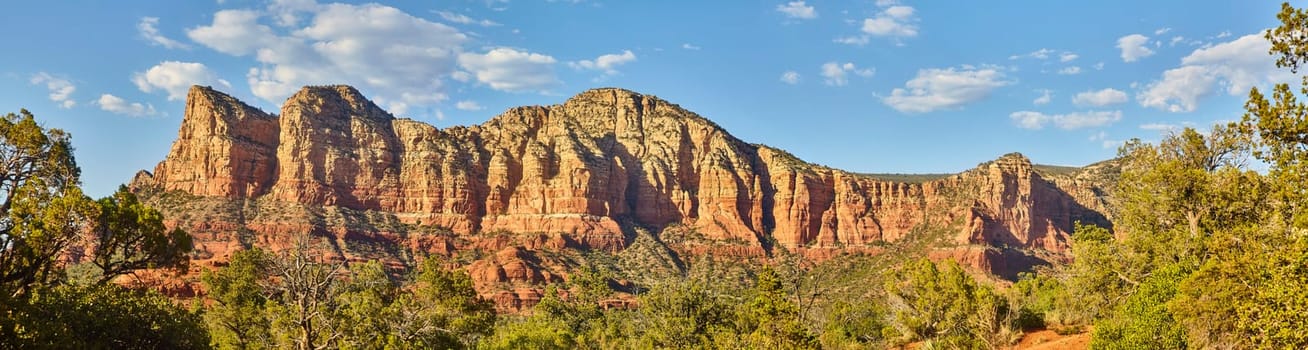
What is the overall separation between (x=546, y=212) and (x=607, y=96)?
41249 millimetres

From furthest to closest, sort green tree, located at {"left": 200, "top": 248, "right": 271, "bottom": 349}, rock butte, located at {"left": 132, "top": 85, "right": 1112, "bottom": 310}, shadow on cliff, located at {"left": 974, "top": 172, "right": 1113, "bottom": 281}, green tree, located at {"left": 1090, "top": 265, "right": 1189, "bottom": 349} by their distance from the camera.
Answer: rock butte, located at {"left": 132, "top": 85, "right": 1112, "bottom": 310}, shadow on cliff, located at {"left": 974, "top": 172, "right": 1113, "bottom": 281}, green tree, located at {"left": 200, "top": 248, "right": 271, "bottom": 349}, green tree, located at {"left": 1090, "top": 265, "right": 1189, "bottom": 349}

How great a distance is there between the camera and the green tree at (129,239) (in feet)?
71.6

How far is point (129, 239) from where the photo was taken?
22.7 m

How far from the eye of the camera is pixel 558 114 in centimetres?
17288

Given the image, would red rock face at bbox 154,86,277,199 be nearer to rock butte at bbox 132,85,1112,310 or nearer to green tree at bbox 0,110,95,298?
rock butte at bbox 132,85,1112,310

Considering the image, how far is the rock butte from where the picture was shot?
129 meters

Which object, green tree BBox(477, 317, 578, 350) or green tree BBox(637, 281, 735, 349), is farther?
green tree BBox(477, 317, 578, 350)

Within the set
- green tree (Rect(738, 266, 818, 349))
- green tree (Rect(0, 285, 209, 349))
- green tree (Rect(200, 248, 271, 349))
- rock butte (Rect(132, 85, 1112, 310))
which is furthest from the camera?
rock butte (Rect(132, 85, 1112, 310))

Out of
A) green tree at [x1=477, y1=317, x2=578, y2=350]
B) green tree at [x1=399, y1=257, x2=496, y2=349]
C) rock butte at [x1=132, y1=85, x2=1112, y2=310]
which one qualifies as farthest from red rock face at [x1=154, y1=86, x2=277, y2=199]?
green tree at [x1=399, y1=257, x2=496, y2=349]

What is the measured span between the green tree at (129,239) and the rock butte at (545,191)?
8952cm

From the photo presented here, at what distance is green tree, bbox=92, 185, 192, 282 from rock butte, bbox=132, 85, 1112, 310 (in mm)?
89515

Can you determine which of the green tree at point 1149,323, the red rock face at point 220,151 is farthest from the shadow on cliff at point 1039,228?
the red rock face at point 220,151

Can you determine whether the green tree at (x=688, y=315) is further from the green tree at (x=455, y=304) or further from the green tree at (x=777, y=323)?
the green tree at (x=777, y=323)

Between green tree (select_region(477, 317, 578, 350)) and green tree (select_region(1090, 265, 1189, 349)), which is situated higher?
green tree (select_region(1090, 265, 1189, 349))
